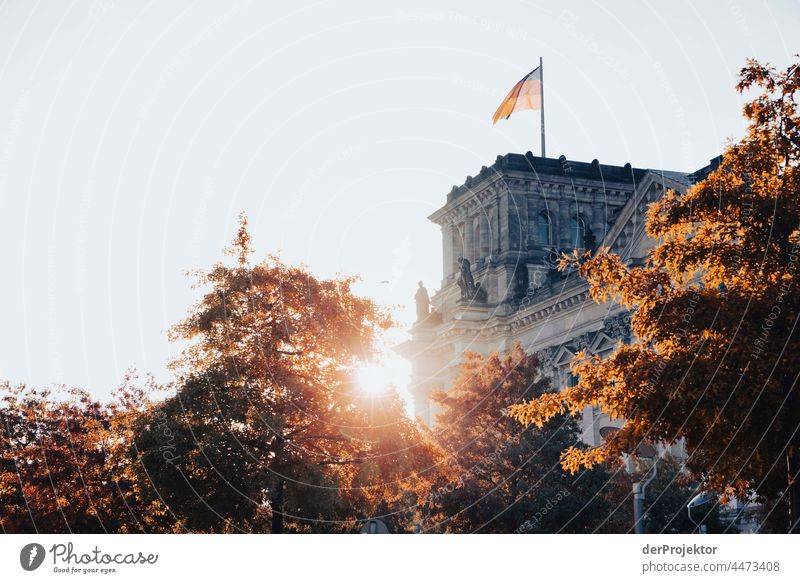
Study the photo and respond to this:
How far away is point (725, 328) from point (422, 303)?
6956cm

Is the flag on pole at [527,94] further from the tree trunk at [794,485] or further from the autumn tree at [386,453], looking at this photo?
the tree trunk at [794,485]

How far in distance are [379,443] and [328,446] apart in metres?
1.49

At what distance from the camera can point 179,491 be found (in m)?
29.9

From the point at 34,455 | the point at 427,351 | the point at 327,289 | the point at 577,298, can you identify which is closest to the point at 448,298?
the point at 427,351

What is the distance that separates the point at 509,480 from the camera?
45469 millimetres

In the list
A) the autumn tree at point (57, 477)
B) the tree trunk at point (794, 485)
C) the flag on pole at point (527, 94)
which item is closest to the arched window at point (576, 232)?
the flag on pole at point (527, 94)

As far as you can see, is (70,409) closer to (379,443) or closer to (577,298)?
(379,443)

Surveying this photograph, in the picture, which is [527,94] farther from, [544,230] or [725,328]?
[725,328]

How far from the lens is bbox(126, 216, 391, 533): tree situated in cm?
2983

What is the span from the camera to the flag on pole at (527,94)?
74.9m
